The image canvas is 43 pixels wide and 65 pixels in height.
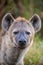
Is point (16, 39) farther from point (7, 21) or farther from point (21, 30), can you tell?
point (7, 21)

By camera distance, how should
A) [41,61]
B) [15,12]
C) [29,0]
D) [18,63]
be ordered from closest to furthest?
1. [18,63]
2. [41,61]
3. [15,12]
4. [29,0]

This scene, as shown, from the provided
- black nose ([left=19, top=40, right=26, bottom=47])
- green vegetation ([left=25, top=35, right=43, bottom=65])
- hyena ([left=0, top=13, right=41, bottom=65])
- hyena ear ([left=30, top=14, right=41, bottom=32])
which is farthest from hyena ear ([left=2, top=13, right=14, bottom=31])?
green vegetation ([left=25, top=35, right=43, bottom=65])

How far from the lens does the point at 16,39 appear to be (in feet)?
20.6

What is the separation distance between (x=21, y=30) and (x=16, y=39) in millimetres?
219

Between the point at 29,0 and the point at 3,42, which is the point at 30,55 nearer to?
the point at 3,42

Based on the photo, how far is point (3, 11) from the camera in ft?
37.2

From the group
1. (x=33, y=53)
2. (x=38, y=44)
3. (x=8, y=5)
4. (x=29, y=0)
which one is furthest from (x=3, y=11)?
(x=33, y=53)

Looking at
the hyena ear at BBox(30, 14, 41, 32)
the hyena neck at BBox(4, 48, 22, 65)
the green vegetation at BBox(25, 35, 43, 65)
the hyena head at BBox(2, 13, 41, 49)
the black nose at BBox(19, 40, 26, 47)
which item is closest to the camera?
the black nose at BBox(19, 40, 26, 47)

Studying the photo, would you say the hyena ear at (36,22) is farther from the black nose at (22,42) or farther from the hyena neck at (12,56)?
the black nose at (22,42)

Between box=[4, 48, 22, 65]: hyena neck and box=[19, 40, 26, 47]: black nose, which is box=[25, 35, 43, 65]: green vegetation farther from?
box=[19, 40, 26, 47]: black nose

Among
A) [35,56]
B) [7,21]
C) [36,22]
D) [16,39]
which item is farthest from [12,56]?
[35,56]

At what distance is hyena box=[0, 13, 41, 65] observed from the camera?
20.7 ft

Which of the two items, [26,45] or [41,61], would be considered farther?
[41,61]

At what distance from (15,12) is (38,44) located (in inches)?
109
